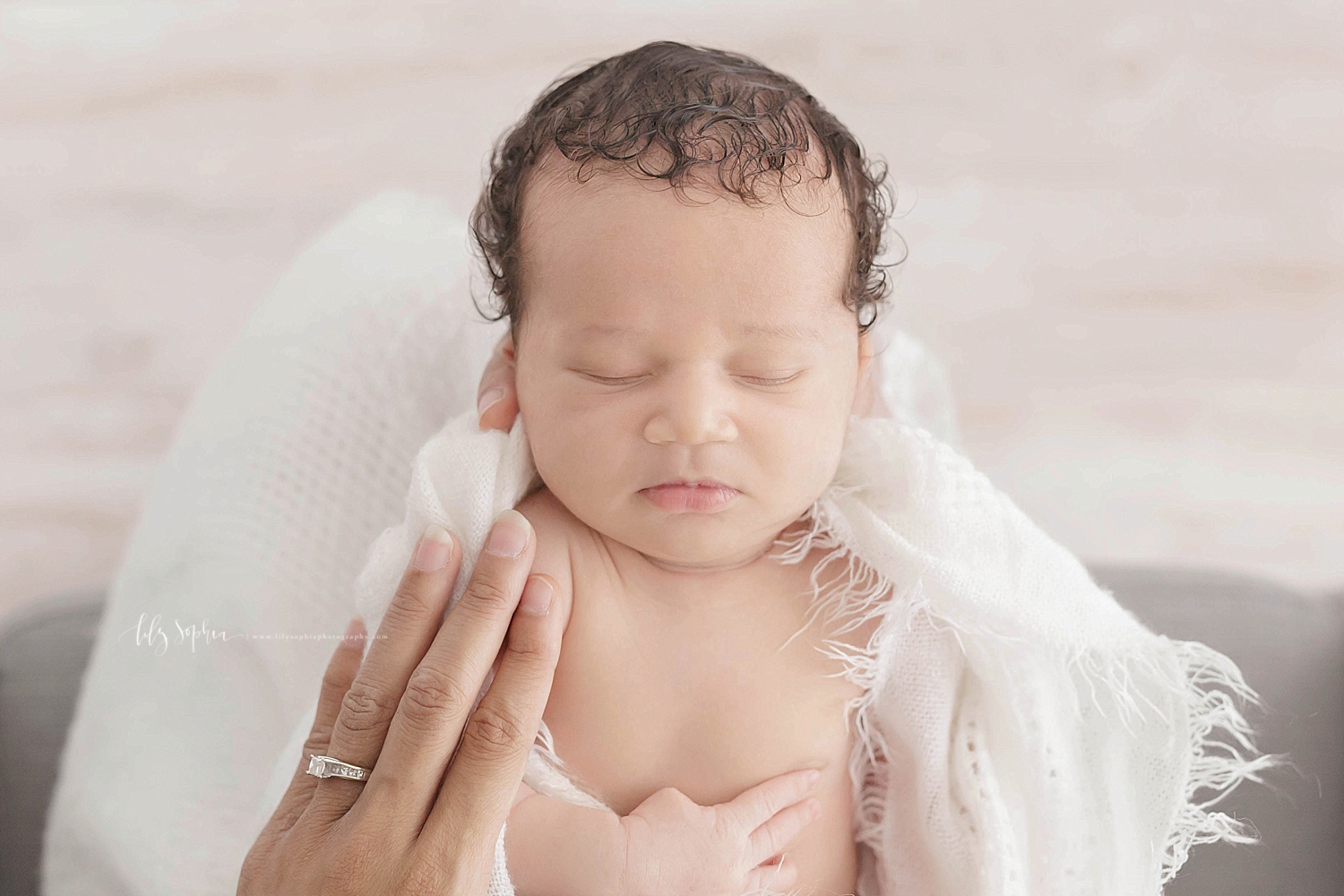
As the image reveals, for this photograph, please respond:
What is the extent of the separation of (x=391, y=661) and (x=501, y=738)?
0.44 feet

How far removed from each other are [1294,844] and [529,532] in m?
1.17

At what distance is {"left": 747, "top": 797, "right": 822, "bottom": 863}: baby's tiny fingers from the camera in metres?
1.05

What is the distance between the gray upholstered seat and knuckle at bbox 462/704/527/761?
0.89 meters

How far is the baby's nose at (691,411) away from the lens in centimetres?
95

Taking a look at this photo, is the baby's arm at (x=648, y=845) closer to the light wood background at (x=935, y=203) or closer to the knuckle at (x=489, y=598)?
the knuckle at (x=489, y=598)

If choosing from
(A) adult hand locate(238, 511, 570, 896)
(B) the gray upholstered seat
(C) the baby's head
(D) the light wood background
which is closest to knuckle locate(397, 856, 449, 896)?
(A) adult hand locate(238, 511, 570, 896)

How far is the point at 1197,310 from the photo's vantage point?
2.09m

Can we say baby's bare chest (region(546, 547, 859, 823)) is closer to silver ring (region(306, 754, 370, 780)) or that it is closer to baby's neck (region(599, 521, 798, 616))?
baby's neck (region(599, 521, 798, 616))

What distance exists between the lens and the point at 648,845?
3.32 feet

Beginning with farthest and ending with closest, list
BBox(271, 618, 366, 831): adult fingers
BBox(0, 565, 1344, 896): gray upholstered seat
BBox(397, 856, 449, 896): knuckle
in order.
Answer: BBox(0, 565, 1344, 896): gray upholstered seat → BBox(271, 618, 366, 831): adult fingers → BBox(397, 856, 449, 896): knuckle

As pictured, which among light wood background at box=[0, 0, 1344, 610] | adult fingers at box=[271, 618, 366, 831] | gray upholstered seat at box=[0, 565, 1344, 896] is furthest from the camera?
light wood background at box=[0, 0, 1344, 610]

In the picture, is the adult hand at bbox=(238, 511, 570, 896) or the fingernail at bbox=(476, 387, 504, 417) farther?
the fingernail at bbox=(476, 387, 504, 417)

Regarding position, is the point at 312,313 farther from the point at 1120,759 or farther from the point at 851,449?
the point at 1120,759

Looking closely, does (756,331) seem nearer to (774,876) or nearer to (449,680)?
(449,680)
